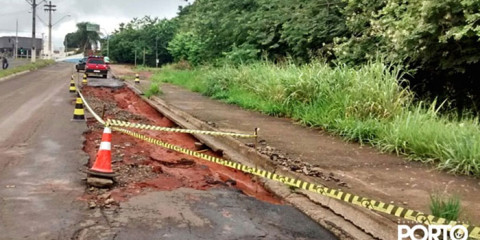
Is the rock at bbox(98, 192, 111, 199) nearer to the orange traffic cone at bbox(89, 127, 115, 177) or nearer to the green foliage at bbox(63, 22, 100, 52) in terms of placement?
the orange traffic cone at bbox(89, 127, 115, 177)

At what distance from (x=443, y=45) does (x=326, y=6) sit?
646 cm

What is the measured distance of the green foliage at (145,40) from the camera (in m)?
64.0

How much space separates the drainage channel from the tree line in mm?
5027

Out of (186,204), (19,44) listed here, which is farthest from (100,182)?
(19,44)

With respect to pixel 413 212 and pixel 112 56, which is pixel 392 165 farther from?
pixel 112 56

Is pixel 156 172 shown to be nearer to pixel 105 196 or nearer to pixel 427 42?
pixel 105 196

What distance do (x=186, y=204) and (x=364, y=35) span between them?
8.90 meters

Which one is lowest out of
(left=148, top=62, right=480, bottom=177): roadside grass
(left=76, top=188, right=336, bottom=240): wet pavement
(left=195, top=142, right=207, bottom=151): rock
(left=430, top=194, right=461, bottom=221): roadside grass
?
(left=195, top=142, right=207, bottom=151): rock

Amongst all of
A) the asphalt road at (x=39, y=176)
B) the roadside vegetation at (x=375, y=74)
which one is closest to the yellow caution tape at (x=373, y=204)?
the roadside vegetation at (x=375, y=74)

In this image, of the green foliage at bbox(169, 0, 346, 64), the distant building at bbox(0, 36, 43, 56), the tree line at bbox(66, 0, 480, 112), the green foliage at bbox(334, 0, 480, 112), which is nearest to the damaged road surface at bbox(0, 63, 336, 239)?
the green foliage at bbox(334, 0, 480, 112)

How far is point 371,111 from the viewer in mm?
8992

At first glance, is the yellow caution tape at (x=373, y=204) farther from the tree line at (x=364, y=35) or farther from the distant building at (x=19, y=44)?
the distant building at (x=19, y=44)

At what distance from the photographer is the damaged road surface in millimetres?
4285

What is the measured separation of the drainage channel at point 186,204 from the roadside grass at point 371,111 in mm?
2656
